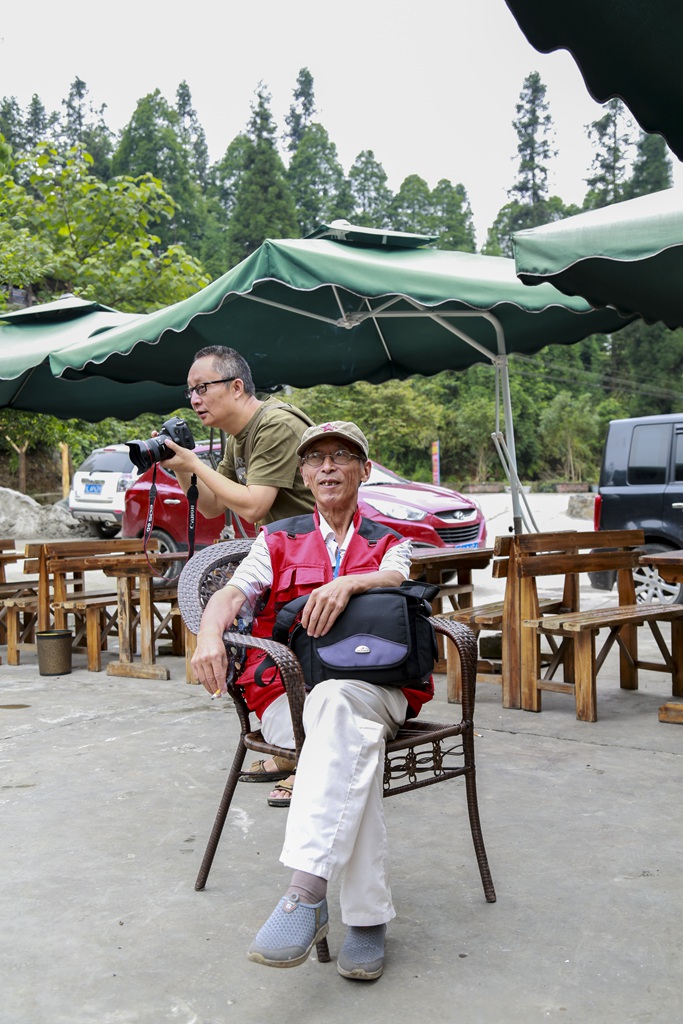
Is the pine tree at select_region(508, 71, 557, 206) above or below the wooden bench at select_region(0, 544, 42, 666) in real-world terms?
above

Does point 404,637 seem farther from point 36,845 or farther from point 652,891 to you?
point 36,845

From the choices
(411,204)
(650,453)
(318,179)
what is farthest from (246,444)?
(318,179)

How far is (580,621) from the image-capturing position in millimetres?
5055

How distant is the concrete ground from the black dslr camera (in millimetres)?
1339

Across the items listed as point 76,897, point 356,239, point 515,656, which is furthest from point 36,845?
point 356,239

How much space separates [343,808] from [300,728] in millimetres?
Result: 283

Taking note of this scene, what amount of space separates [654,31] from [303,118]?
287ft

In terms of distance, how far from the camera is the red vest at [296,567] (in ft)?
9.92

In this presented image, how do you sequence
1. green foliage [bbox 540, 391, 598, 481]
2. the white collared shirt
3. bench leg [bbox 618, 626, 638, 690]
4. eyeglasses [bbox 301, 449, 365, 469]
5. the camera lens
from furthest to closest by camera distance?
1. green foliage [bbox 540, 391, 598, 481]
2. bench leg [bbox 618, 626, 638, 690]
3. the camera lens
4. eyeglasses [bbox 301, 449, 365, 469]
5. the white collared shirt

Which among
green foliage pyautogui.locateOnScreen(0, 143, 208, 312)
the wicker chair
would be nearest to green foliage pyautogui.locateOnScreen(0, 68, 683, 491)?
green foliage pyautogui.locateOnScreen(0, 143, 208, 312)

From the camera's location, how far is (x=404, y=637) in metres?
2.73

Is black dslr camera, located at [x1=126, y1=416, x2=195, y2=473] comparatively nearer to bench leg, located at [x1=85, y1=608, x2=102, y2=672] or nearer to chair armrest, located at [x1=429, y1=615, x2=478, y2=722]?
chair armrest, located at [x1=429, y1=615, x2=478, y2=722]

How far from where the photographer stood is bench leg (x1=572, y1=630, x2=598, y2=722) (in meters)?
5.07

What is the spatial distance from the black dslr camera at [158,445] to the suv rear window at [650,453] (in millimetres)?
6338
